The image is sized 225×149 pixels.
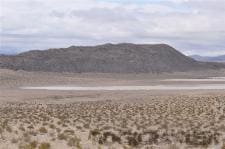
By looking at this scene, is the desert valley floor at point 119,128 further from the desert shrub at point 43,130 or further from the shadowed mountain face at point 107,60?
the shadowed mountain face at point 107,60

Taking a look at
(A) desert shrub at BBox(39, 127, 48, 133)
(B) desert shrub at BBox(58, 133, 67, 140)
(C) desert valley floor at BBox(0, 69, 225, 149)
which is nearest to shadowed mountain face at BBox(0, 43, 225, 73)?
(C) desert valley floor at BBox(0, 69, 225, 149)

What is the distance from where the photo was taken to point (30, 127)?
22.0 metres

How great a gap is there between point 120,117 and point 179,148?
8934 mm

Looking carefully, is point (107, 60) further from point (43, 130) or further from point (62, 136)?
point (62, 136)

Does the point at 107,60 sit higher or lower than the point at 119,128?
higher

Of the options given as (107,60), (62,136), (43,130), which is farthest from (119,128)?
(107,60)

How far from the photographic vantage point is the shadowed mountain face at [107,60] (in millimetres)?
121688

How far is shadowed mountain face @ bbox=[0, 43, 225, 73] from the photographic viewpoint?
12169cm

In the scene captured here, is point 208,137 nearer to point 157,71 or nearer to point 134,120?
point 134,120

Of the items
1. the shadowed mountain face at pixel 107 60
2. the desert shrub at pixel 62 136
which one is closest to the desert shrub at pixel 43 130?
the desert shrub at pixel 62 136

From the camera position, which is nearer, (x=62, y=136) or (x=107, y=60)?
(x=62, y=136)

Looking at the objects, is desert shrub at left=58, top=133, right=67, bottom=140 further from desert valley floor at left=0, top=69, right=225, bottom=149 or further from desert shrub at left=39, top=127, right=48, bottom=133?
desert shrub at left=39, top=127, right=48, bottom=133

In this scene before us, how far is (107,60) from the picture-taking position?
5177 inches

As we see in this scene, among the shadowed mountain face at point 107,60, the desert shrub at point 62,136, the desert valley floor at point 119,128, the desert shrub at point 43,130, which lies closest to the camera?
the desert valley floor at point 119,128
